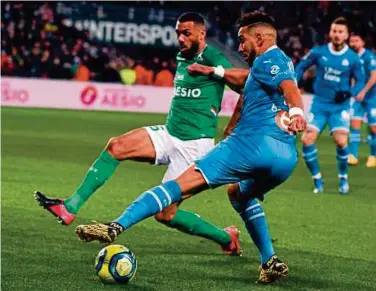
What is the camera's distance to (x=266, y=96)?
6.82 meters

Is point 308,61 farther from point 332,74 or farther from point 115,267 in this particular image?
point 115,267

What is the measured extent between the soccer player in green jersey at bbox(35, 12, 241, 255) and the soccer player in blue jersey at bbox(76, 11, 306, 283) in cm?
120

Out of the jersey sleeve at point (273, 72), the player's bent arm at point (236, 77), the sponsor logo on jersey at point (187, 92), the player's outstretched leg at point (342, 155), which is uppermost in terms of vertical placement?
the jersey sleeve at point (273, 72)

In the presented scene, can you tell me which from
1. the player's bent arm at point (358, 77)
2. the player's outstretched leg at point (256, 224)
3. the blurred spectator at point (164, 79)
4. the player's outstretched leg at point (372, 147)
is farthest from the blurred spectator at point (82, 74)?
the player's outstretched leg at point (256, 224)

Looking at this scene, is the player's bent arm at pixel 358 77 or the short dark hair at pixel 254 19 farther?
the player's bent arm at pixel 358 77

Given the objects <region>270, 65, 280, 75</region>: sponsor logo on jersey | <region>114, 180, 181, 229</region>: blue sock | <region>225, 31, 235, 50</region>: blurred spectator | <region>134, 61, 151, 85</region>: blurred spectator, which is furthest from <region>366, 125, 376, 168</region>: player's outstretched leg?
<region>225, 31, 235, 50</region>: blurred spectator

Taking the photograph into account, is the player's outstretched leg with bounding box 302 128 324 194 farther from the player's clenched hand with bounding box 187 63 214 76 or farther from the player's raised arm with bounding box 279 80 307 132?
the player's raised arm with bounding box 279 80 307 132

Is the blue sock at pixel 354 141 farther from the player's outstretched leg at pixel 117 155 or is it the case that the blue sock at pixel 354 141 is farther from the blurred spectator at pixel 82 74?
the blurred spectator at pixel 82 74

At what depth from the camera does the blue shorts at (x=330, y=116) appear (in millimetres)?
12922

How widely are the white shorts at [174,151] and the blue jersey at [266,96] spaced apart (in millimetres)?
1579

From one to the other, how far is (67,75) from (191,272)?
2321cm

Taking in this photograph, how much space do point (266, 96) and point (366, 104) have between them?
11101mm

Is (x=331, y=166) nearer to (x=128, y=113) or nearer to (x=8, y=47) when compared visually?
(x=128, y=113)

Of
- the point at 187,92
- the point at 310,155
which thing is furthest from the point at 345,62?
the point at 187,92
